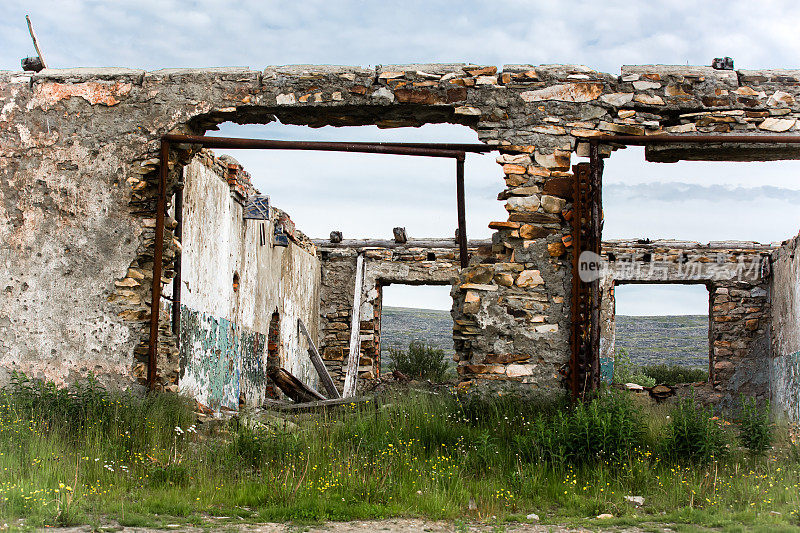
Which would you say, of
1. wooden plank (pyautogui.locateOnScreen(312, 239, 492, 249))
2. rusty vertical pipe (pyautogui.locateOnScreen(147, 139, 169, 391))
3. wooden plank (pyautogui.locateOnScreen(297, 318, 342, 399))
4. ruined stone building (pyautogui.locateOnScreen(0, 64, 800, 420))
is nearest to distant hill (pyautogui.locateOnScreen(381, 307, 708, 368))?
wooden plank (pyautogui.locateOnScreen(312, 239, 492, 249))

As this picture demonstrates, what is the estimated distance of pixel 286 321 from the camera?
1343 cm

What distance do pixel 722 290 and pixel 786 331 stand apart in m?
2.37

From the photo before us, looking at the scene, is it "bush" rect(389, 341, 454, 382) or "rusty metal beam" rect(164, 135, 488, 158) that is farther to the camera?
"bush" rect(389, 341, 454, 382)

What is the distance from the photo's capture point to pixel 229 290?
32.8 feet

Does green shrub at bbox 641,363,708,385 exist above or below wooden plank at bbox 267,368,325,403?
below

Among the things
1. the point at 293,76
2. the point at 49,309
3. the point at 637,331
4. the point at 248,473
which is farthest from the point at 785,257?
the point at 637,331

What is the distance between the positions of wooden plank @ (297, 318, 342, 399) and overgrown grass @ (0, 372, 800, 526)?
5.66 meters

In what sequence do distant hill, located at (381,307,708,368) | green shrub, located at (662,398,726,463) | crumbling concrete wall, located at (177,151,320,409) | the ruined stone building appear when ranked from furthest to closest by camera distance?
1. distant hill, located at (381,307,708,368)
2. crumbling concrete wall, located at (177,151,320,409)
3. the ruined stone building
4. green shrub, located at (662,398,726,463)

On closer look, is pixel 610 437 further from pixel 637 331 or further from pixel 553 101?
pixel 637 331

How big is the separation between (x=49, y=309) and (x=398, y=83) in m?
3.98

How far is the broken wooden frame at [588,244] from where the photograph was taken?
21.8 ft

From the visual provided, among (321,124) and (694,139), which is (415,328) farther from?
(694,139)

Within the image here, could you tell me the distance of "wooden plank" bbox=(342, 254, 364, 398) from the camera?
48.2 feet

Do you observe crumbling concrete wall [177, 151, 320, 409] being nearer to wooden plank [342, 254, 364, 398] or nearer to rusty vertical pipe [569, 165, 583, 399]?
wooden plank [342, 254, 364, 398]
